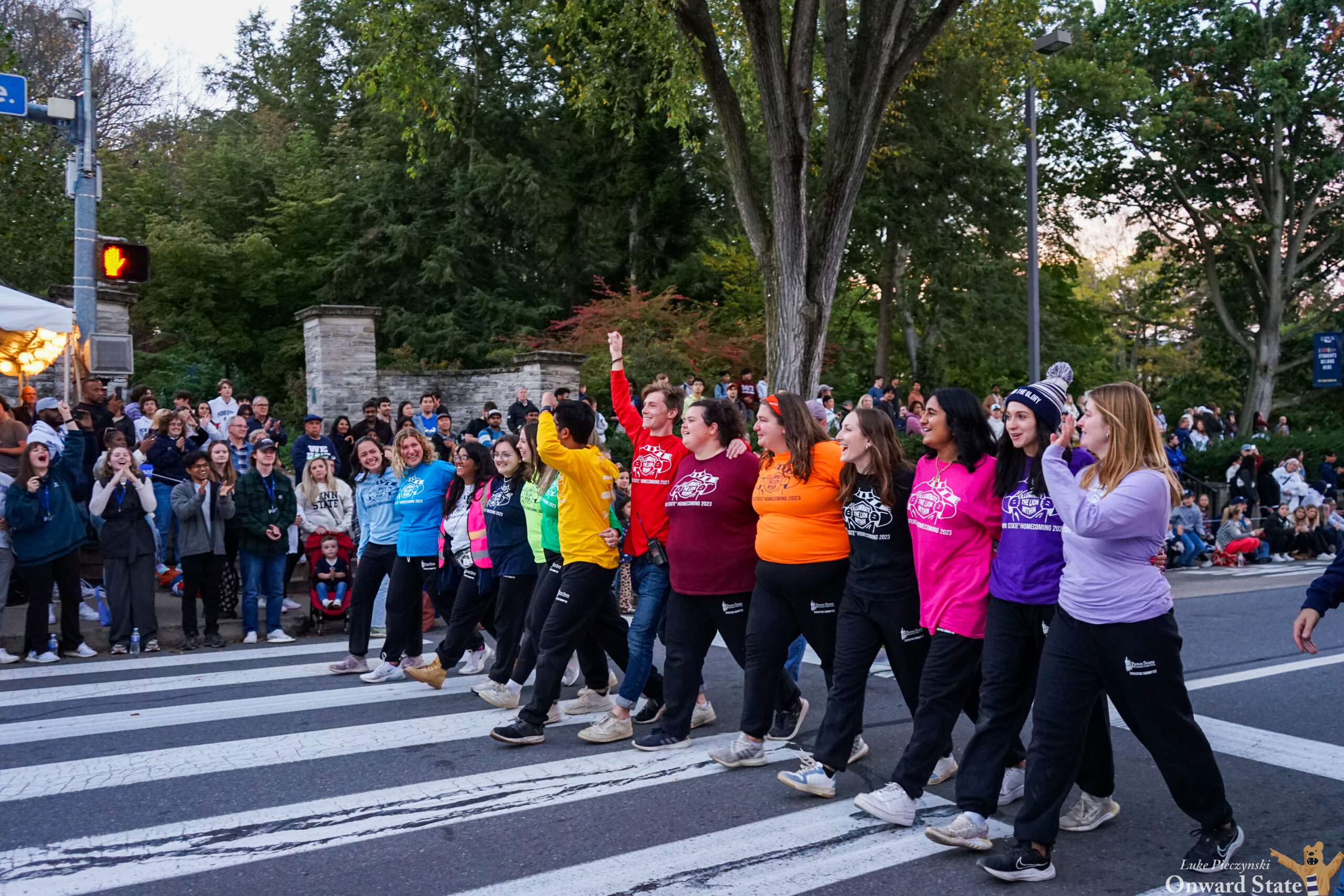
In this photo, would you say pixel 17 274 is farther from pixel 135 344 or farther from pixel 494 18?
pixel 494 18

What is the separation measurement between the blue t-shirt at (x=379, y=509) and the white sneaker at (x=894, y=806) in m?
4.08

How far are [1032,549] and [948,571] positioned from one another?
40 cm

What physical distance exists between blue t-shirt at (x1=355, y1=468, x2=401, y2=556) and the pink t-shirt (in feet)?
13.6

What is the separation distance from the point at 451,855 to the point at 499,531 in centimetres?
274

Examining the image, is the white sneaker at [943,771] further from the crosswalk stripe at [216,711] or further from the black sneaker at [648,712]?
the crosswalk stripe at [216,711]

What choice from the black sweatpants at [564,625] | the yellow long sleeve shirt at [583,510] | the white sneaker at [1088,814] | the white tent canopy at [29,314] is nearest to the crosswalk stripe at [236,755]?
the black sweatpants at [564,625]

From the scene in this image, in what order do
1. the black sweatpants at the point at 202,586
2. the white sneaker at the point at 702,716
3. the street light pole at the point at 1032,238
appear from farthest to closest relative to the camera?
the street light pole at the point at 1032,238 → the black sweatpants at the point at 202,586 → the white sneaker at the point at 702,716

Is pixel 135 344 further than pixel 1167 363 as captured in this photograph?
No

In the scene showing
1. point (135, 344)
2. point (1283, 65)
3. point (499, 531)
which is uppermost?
point (1283, 65)

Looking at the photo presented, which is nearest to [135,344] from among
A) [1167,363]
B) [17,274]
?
[17,274]

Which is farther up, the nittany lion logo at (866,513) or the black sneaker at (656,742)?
the nittany lion logo at (866,513)

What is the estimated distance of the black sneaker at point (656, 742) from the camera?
19.4ft

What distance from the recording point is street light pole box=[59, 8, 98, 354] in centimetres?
1158

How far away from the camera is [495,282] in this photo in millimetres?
28875
